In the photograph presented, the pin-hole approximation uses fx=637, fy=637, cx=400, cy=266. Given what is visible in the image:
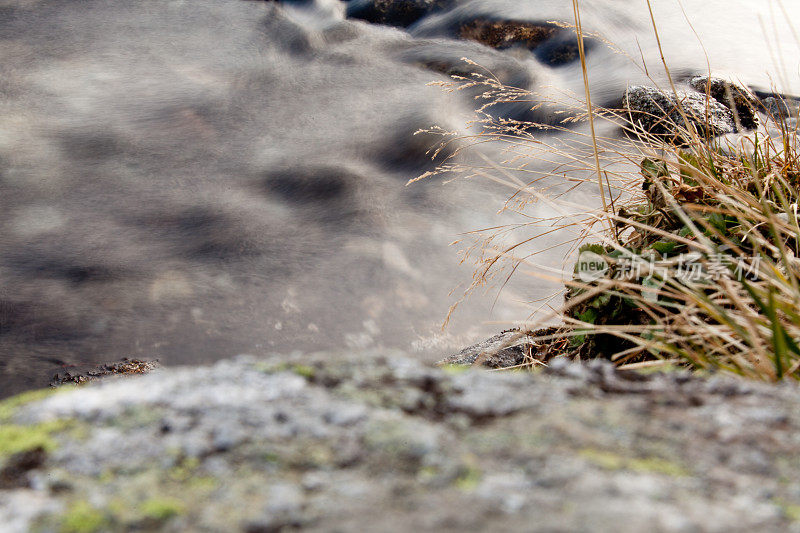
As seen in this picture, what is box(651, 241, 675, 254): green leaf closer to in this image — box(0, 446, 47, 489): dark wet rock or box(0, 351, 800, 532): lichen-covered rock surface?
box(0, 351, 800, 532): lichen-covered rock surface

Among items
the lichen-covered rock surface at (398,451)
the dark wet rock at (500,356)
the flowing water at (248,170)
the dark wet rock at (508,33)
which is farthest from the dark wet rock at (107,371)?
the dark wet rock at (508,33)

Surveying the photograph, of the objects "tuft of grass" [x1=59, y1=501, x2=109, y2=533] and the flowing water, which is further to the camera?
the flowing water

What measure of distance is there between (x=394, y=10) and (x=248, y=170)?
2.41 m

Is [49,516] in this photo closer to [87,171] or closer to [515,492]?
[515,492]

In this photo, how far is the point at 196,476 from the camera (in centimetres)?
52

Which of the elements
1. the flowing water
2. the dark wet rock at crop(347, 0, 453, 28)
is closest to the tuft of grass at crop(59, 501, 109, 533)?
the flowing water

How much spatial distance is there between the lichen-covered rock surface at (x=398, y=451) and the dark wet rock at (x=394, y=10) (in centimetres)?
481

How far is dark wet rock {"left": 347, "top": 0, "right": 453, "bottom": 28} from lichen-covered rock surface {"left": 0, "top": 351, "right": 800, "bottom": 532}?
4806mm

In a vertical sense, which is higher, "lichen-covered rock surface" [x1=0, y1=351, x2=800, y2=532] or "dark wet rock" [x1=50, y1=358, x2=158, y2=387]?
"lichen-covered rock surface" [x1=0, y1=351, x2=800, y2=532]

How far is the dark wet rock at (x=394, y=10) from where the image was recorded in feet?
16.6

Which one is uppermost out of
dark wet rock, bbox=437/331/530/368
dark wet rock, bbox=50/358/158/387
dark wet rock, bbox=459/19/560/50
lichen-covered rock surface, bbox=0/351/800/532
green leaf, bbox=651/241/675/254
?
dark wet rock, bbox=459/19/560/50

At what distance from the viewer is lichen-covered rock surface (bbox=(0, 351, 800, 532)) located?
0.47m

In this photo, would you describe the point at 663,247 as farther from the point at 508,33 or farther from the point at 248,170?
the point at 508,33

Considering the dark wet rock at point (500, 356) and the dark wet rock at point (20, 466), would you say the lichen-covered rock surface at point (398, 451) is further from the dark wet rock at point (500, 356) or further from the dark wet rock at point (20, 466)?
the dark wet rock at point (500, 356)
